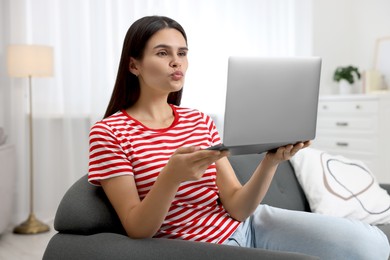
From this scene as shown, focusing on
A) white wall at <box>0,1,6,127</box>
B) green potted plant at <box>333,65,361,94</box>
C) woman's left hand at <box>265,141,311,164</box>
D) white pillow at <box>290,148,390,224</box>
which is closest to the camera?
woman's left hand at <box>265,141,311,164</box>

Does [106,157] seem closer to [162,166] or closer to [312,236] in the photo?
[162,166]

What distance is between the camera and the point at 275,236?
→ 1.54 metres

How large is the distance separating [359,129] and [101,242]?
3.70 meters

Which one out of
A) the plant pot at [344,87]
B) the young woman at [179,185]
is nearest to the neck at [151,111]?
the young woman at [179,185]

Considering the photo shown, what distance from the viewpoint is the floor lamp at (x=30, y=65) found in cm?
371

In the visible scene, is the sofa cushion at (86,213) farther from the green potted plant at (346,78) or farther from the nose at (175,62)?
the green potted plant at (346,78)

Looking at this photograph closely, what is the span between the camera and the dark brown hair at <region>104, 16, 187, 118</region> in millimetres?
1548

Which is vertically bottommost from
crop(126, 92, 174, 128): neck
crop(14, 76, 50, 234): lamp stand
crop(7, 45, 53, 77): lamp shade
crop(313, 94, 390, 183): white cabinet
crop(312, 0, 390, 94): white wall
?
crop(14, 76, 50, 234): lamp stand

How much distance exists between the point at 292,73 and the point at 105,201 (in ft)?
1.92

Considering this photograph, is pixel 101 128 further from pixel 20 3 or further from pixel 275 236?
pixel 20 3

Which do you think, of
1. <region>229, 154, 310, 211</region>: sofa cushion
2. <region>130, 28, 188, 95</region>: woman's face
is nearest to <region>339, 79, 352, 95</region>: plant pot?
<region>229, 154, 310, 211</region>: sofa cushion

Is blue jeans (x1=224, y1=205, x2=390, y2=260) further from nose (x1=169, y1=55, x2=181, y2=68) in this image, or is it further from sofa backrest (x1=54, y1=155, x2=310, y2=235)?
nose (x1=169, y1=55, x2=181, y2=68)

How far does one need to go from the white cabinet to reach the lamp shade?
241cm

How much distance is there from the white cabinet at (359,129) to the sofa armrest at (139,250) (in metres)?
3.52
